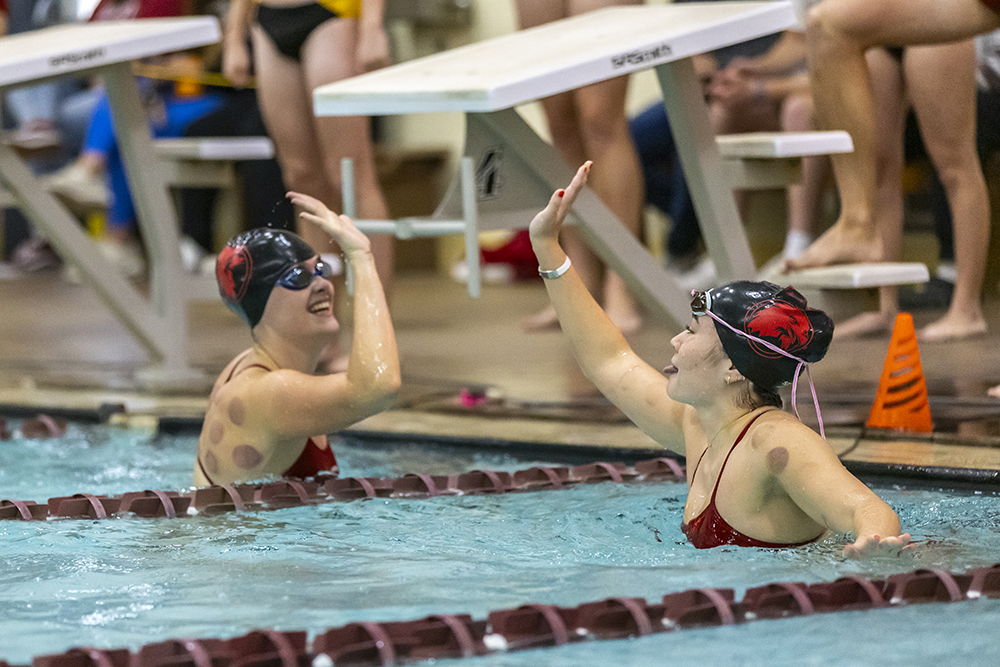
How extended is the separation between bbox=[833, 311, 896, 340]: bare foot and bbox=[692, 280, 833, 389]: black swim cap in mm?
2593

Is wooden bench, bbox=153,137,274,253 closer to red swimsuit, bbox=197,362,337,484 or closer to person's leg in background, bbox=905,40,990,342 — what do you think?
red swimsuit, bbox=197,362,337,484

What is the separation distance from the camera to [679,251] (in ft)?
24.5

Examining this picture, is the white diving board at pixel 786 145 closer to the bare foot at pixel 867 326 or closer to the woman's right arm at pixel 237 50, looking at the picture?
the bare foot at pixel 867 326

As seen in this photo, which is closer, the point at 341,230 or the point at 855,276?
the point at 341,230

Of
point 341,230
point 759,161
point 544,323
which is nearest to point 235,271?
point 341,230

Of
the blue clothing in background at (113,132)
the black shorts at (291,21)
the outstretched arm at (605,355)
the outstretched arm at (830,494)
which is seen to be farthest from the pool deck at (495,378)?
the blue clothing in background at (113,132)

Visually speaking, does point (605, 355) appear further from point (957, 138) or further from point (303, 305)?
point (957, 138)

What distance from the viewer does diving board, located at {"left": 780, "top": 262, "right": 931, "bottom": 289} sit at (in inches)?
142

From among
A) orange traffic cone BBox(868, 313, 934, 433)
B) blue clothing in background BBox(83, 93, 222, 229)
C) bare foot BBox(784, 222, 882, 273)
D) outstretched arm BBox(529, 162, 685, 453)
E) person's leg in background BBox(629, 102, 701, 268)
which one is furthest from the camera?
blue clothing in background BBox(83, 93, 222, 229)

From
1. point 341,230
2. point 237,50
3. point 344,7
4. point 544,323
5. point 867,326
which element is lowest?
point 544,323

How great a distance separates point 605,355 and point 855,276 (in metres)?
1.07

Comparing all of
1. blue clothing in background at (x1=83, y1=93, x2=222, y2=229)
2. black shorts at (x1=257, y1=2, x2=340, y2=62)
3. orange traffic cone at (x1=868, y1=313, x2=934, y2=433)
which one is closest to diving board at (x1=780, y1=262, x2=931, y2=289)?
orange traffic cone at (x1=868, y1=313, x2=934, y2=433)

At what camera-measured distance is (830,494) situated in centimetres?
233

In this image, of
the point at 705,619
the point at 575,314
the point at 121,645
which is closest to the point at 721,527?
the point at 705,619
